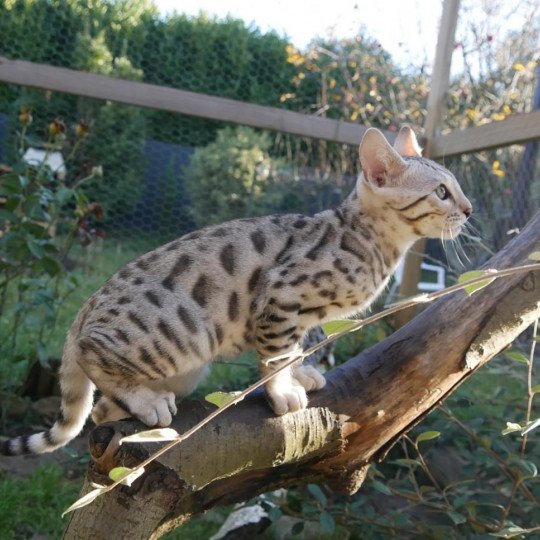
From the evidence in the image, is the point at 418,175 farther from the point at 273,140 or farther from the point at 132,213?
the point at 273,140

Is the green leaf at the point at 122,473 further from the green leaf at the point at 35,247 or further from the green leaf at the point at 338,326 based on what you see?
the green leaf at the point at 35,247

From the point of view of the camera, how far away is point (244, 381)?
393 centimetres

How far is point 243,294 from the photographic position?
211 cm

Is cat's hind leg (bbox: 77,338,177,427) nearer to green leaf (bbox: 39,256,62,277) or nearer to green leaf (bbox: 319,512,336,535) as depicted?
green leaf (bbox: 319,512,336,535)

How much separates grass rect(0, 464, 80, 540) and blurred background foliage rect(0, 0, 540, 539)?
0.03 ft

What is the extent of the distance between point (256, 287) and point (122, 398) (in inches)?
18.8

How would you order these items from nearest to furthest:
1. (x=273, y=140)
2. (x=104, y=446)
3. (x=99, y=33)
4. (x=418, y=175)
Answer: (x=104, y=446) < (x=418, y=175) < (x=99, y=33) < (x=273, y=140)

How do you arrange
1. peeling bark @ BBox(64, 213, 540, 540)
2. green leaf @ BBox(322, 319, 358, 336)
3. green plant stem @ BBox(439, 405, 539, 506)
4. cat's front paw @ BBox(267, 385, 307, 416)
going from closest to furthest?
green leaf @ BBox(322, 319, 358, 336), peeling bark @ BBox(64, 213, 540, 540), cat's front paw @ BBox(267, 385, 307, 416), green plant stem @ BBox(439, 405, 539, 506)

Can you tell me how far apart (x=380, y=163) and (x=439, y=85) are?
6.33 feet

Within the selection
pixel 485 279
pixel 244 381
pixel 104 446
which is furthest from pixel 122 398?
pixel 244 381

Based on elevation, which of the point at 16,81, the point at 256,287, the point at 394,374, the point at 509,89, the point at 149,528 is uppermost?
the point at 509,89

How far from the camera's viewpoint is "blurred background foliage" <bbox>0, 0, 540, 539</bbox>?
335 cm

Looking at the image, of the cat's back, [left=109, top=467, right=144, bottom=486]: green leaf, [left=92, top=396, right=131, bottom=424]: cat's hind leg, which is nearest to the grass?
[left=92, top=396, right=131, bottom=424]: cat's hind leg

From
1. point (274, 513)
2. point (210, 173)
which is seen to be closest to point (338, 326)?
point (274, 513)
